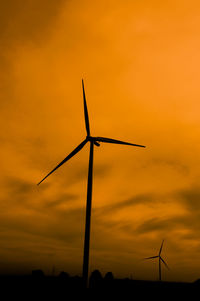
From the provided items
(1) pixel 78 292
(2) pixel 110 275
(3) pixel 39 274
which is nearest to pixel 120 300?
(1) pixel 78 292

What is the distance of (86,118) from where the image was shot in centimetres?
6500

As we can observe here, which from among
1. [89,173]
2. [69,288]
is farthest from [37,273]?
[89,173]

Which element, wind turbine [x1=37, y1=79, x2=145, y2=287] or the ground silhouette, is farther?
the ground silhouette

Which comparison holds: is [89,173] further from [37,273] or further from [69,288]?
[37,273]

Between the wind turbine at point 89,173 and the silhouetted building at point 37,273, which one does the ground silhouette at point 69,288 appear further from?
the wind turbine at point 89,173

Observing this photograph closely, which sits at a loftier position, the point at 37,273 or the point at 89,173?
the point at 89,173

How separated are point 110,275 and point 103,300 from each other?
112 m

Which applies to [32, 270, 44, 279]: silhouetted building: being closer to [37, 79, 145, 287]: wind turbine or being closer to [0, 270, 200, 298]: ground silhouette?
[0, 270, 200, 298]: ground silhouette

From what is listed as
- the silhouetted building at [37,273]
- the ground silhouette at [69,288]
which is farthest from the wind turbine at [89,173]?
the silhouetted building at [37,273]

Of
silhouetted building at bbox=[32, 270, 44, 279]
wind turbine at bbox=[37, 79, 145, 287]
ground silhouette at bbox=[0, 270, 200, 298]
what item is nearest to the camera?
wind turbine at bbox=[37, 79, 145, 287]

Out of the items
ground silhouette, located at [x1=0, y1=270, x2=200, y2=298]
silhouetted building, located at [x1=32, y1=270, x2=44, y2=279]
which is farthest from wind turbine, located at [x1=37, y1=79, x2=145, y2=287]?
silhouetted building, located at [x1=32, y1=270, x2=44, y2=279]

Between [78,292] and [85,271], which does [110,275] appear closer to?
[78,292]

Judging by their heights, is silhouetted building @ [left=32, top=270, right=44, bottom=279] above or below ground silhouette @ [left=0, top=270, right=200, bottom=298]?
above

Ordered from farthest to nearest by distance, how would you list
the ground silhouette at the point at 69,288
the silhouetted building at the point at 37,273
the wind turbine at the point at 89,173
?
1. the silhouetted building at the point at 37,273
2. the ground silhouette at the point at 69,288
3. the wind turbine at the point at 89,173
